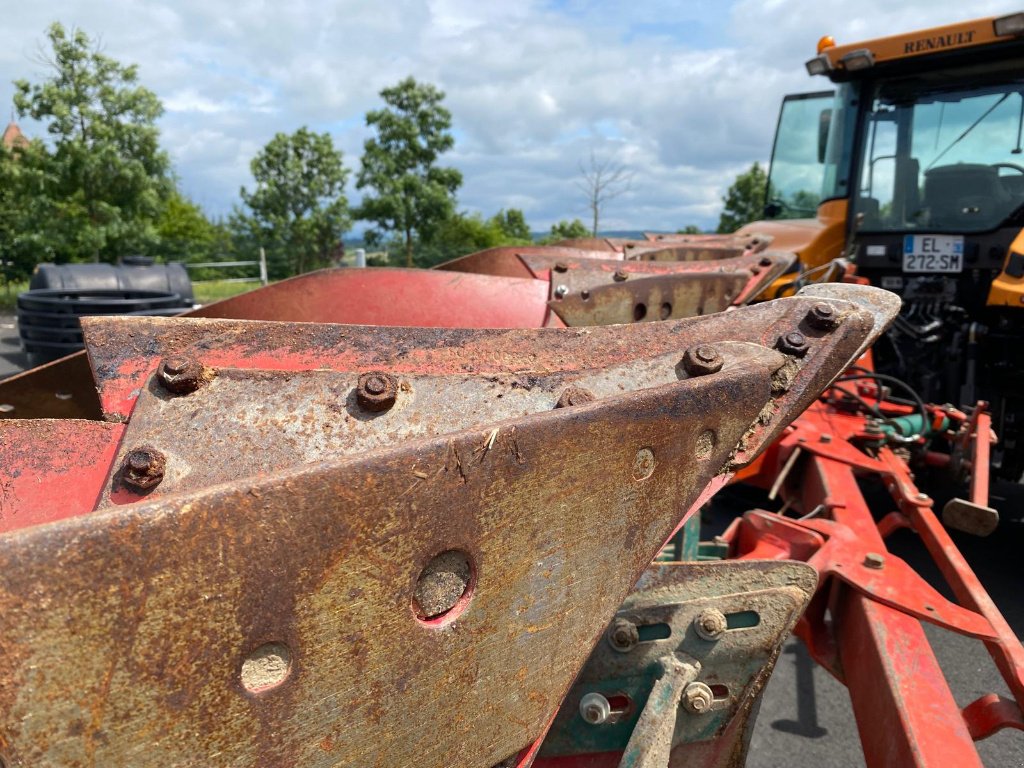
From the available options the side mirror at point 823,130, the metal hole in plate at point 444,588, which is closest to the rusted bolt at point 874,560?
the metal hole in plate at point 444,588

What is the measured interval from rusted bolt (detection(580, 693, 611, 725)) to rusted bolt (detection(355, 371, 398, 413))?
0.68m

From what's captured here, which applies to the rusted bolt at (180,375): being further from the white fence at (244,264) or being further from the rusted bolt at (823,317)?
the white fence at (244,264)

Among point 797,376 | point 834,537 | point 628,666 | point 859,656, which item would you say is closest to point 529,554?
point 797,376

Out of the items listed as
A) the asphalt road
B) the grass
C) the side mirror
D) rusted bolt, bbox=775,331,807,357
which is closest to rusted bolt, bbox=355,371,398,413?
rusted bolt, bbox=775,331,807,357

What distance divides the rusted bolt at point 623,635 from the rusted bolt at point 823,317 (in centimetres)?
62

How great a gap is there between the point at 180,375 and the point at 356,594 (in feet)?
1.40

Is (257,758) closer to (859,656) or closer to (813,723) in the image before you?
(859,656)

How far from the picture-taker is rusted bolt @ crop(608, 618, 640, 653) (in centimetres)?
133

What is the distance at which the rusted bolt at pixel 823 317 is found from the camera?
1145mm

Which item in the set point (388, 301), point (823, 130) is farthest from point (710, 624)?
point (823, 130)

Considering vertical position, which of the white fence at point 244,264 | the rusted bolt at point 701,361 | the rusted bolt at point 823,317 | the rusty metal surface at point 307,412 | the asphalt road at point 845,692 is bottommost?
the asphalt road at point 845,692

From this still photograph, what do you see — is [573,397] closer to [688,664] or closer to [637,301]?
[688,664]

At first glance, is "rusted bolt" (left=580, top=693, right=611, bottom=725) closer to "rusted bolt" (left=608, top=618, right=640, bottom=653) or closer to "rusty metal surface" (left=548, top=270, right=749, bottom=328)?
"rusted bolt" (left=608, top=618, right=640, bottom=653)

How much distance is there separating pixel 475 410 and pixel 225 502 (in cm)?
42
